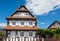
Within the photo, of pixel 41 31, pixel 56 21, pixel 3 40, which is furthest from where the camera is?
pixel 56 21

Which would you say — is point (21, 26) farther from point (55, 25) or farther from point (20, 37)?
point (55, 25)

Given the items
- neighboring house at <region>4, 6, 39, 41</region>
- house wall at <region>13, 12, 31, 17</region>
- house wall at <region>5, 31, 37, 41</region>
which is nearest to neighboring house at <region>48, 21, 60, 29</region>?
neighboring house at <region>4, 6, 39, 41</region>

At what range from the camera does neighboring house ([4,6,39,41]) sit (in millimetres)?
53312

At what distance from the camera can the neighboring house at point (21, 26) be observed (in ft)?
175

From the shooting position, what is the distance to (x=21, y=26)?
5531cm

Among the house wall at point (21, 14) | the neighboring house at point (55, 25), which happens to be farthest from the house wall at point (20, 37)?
the neighboring house at point (55, 25)

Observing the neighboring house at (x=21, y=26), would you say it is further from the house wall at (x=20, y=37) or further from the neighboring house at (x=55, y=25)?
the neighboring house at (x=55, y=25)

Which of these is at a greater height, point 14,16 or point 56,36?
point 14,16

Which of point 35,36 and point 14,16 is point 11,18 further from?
point 35,36

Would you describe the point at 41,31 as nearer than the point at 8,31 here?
No

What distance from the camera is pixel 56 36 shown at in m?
55.6

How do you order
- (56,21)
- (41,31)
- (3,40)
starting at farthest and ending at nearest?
(56,21) → (41,31) → (3,40)

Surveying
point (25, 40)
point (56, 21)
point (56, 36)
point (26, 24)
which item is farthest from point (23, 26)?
point (56, 21)

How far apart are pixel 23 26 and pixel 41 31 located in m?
5.75
